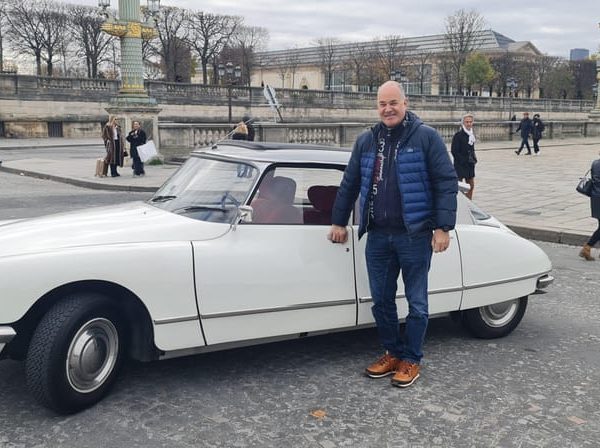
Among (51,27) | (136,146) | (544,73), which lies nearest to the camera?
(136,146)

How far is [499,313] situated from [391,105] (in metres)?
2.23

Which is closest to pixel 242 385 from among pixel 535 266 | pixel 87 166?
pixel 535 266

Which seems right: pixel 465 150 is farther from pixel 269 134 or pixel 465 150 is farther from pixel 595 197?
pixel 269 134

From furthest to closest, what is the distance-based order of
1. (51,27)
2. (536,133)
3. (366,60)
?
1. (366,60)
2. (51,27)
3. (536,133)

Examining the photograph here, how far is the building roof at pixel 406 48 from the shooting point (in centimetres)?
11701

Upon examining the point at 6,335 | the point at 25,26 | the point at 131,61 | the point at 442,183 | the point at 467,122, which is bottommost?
the point at 6,335

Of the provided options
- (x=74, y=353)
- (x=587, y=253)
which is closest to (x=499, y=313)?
(x=74, y=353)

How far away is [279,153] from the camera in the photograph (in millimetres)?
4703

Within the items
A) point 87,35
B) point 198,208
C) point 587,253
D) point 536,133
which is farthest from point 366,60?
point 198,208

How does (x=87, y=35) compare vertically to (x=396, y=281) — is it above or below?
above

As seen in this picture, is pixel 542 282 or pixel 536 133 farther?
pixel 536 133

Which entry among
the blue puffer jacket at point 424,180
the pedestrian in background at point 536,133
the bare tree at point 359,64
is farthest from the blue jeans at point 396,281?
the bare tree at point 359,64

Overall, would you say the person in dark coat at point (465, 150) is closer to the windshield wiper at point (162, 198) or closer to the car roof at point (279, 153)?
the car roof at point (279, 153)

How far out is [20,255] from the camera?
144 inches
